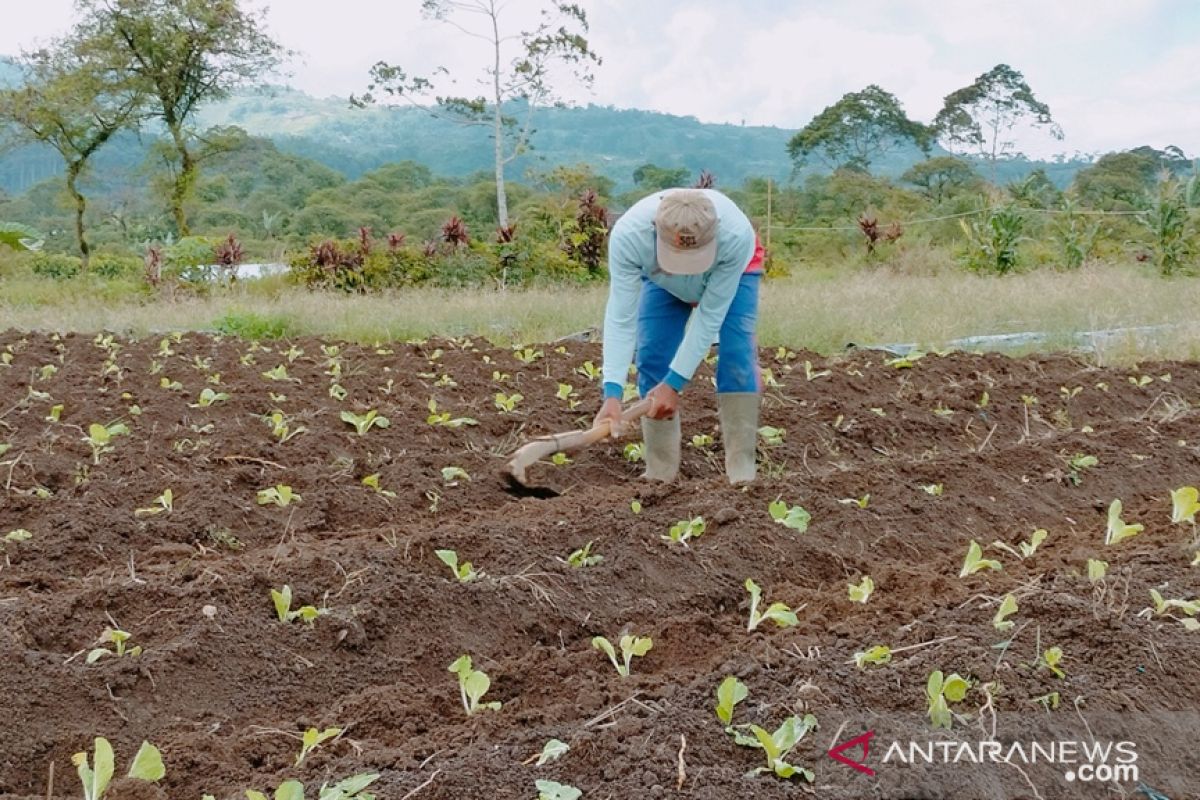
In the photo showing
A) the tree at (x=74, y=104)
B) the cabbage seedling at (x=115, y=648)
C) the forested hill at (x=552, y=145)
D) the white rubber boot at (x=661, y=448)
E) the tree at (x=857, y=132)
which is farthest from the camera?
the forested hill at (x=552, y=145)

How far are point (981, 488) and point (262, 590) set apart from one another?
2.93 metres

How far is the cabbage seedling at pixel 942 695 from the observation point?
2.27 meters

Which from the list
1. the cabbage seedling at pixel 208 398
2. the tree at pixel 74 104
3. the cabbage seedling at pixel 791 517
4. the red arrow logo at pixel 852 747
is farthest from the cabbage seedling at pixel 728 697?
the tree at pixel 74 104

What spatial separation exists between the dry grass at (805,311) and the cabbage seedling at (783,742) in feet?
23.6

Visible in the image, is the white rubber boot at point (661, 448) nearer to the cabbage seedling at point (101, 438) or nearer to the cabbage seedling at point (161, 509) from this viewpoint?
the cabbage seedling at point (161, 509)

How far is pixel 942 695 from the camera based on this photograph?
7.50 ft

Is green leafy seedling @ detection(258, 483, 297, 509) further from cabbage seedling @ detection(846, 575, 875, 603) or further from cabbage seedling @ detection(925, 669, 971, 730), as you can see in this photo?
cabbage seedling @ detection(925, 669, 971, 730)

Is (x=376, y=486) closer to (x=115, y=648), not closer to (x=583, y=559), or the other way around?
(x=583, y=559)

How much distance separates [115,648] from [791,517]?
222cm

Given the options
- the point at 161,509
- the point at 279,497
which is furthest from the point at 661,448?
the point at 161,509

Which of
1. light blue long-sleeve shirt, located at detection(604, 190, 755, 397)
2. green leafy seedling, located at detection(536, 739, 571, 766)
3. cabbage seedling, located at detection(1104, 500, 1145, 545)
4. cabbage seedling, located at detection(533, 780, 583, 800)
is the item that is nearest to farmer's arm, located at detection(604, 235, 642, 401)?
light blue long-sleeve shirt, located at detection(604, 190, 755, 397)

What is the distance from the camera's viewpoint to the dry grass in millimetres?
10008

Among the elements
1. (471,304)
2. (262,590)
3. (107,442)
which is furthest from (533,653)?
(471,304)

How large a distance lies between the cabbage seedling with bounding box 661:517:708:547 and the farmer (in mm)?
717
